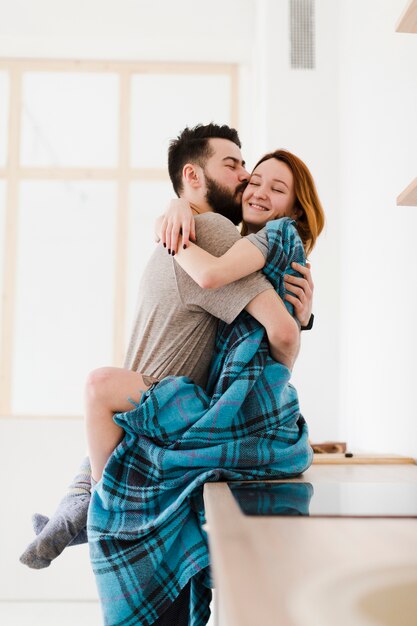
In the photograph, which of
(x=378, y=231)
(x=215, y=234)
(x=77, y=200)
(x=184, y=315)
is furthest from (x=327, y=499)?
(x=77, y=200)

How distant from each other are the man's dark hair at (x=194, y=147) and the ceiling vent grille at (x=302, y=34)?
171 cm

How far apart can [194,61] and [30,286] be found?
1.78m

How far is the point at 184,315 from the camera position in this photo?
1707 millimetres

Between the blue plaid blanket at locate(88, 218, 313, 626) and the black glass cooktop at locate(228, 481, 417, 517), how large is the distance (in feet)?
0.27

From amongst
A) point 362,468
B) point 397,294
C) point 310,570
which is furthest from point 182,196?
point 310,570

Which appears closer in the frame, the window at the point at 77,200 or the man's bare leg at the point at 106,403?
the man's bare leg at the point at 106,403

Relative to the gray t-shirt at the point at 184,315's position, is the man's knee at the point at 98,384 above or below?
below

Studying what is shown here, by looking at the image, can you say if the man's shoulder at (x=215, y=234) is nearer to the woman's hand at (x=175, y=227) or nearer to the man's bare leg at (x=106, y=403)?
the woman's hand at (x=175, y=227)

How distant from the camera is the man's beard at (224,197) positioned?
205 cm

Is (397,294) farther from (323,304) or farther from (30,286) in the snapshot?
(30,286)

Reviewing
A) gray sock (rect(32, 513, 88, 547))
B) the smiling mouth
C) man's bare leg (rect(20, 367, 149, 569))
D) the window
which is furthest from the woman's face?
the window

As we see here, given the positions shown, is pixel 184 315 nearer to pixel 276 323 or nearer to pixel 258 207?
pixel 276 323

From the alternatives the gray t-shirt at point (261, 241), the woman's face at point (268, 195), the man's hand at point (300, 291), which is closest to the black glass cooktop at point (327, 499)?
the man's hand at point (300, 291)

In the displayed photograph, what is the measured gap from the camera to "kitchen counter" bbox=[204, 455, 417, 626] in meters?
0.57
